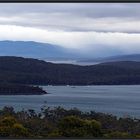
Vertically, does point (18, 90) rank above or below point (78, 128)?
above

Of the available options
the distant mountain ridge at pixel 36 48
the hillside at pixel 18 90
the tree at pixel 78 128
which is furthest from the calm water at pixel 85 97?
the tree at pixel 78 128

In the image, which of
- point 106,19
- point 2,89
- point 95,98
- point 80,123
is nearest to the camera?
point 80,123

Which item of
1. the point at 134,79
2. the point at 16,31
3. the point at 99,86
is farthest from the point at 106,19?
the point at 134,79

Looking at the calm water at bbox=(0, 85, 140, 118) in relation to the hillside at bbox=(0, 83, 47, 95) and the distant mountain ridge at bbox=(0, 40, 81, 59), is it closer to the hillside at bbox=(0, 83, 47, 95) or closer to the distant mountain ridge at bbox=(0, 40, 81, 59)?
the hillside at bbox=(0, 83, 47, 95)

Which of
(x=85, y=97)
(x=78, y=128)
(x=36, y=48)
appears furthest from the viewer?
(x=85, y=97)

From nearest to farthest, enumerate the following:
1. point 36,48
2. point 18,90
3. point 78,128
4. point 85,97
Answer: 1. point 78,128
2. point 36,48
3. point 85,97
4. point 18,90

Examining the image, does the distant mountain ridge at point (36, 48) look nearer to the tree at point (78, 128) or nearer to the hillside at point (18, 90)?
the hillside at point (18, 90)

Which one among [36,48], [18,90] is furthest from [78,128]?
[18,90]

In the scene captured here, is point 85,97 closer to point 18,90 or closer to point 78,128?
point 18,90

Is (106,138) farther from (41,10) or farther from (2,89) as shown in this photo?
A: (2,89)
